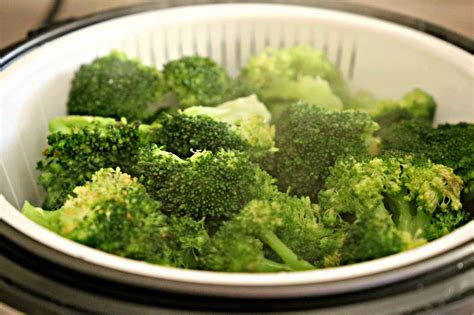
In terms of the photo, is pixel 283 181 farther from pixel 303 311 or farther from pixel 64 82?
pixel 64 82

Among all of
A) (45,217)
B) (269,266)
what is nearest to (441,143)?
(269,266)

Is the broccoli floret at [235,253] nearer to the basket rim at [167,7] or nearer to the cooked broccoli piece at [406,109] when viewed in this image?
the cooked broccoli piece at [406,109]

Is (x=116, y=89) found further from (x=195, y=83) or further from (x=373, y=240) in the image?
(x=373, y=240)

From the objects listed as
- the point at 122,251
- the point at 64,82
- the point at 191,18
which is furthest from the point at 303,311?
the point at 191,18

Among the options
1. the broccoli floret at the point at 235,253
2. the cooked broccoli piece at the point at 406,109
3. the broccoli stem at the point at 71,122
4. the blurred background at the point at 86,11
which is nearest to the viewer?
the broccoli floret at the point at 235,253

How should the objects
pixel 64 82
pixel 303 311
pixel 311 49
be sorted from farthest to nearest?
pixel 311 49, pixel 64 82, pixel 303 311

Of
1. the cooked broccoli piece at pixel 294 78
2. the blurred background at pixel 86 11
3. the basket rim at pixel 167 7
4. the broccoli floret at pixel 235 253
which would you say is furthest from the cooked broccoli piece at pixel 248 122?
the blurred background at pixel 86 11

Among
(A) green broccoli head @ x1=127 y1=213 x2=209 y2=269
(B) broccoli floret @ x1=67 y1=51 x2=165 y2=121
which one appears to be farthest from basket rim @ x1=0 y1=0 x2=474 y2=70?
(A) green broccoli head @ x1=127 y1=213 x2=209 y2=269
